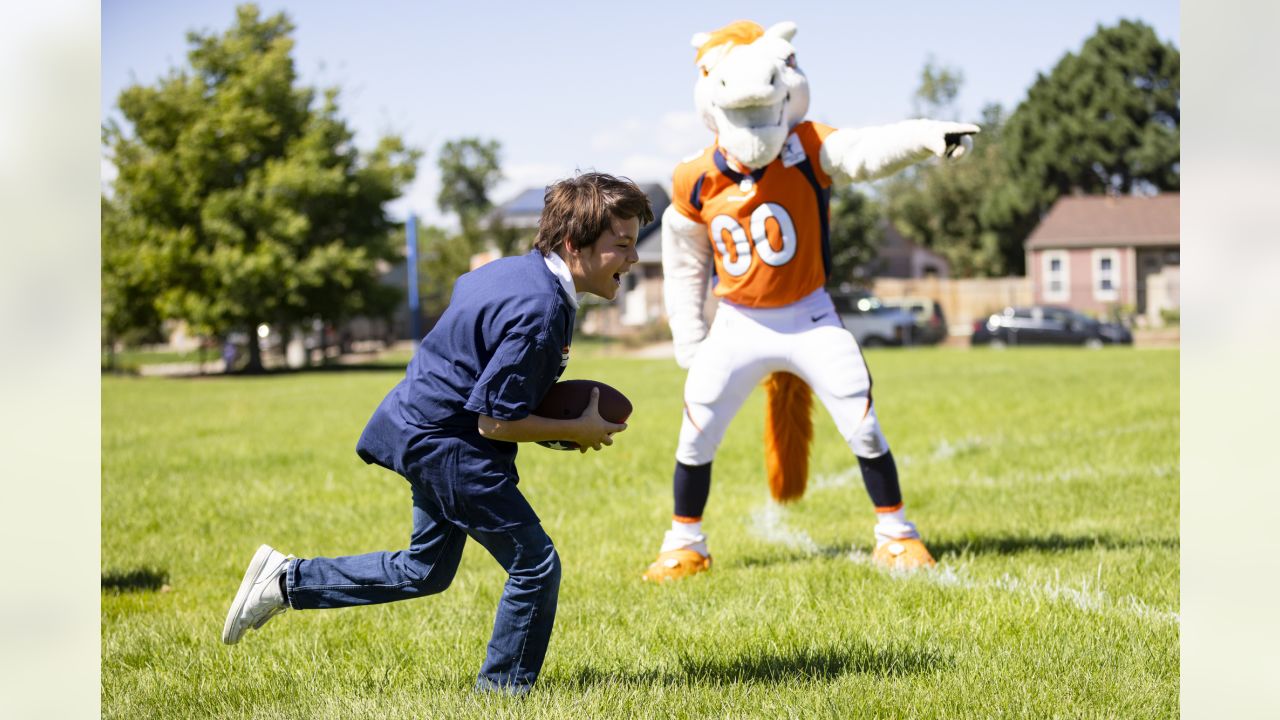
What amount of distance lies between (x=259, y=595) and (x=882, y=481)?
9.25 ft

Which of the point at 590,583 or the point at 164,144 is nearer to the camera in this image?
the point at 590,583

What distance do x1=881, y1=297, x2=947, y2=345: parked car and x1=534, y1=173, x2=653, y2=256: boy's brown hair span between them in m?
30.3

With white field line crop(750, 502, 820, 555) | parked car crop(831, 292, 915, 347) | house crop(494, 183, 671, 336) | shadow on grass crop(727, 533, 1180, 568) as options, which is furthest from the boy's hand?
parked car crop(831, 292, 915, 347)

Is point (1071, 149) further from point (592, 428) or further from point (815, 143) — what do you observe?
point (592, 428)

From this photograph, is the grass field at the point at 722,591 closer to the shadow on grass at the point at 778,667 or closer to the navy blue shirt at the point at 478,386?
the shadow on grass at the point at 778,667

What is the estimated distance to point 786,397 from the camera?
18.5 feet

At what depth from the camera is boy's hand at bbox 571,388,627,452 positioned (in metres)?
3.17

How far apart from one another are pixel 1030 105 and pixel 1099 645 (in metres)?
49.1

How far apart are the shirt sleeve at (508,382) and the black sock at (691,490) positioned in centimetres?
243
